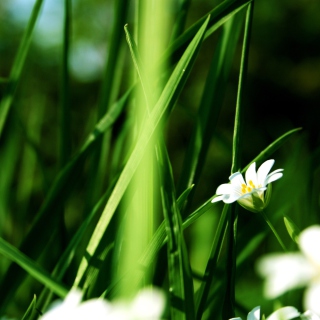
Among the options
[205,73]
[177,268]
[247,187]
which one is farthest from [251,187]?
[205,73]

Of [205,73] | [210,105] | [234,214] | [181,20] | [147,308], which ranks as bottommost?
[147,308]

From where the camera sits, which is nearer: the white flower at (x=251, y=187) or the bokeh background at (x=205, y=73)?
the white flower at (x=251, y=187)

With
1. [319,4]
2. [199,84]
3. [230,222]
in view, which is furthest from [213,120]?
[319,4]

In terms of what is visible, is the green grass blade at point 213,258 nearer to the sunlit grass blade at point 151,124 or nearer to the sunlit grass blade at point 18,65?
the sunlit grass blade at point 151,124

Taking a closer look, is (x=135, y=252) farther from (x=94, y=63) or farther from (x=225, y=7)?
(x=94, y=63)

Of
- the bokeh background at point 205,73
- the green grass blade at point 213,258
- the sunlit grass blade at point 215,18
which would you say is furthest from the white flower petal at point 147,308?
the bokeh background at point 205,73

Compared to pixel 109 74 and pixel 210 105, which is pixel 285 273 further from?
pixel 109 74

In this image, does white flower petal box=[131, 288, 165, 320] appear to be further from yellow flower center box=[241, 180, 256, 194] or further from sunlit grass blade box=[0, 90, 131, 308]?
sunlit grass blade box=[0, 90, 131, 308]
